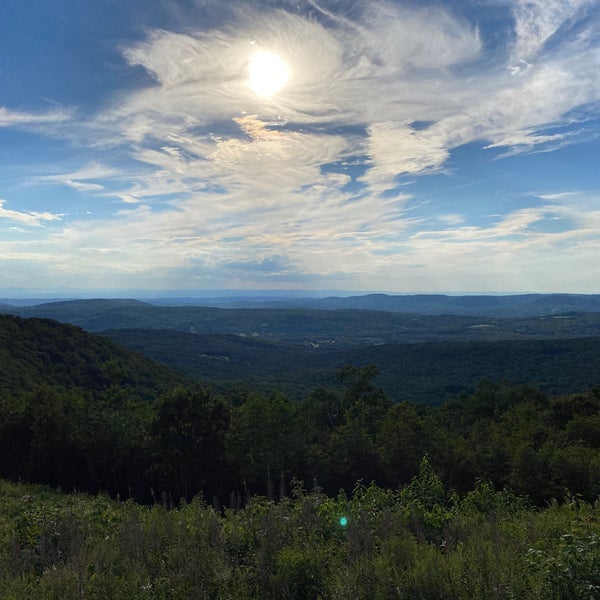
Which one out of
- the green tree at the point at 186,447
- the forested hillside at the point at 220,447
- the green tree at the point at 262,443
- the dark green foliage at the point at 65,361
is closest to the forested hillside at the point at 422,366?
the dark green foliage at the point at 65,361

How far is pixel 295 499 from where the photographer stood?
13.2 meters

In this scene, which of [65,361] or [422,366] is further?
[422,366]

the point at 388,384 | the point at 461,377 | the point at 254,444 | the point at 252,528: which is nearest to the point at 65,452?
the point at 254,444

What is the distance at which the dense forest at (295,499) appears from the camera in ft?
21.3

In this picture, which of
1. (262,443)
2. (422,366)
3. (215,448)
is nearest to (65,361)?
(215,448)

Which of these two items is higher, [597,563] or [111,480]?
[597,563]

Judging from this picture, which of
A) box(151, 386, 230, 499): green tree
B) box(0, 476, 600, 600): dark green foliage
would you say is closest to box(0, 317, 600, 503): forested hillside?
box(151, 386, 230, 499): green tree

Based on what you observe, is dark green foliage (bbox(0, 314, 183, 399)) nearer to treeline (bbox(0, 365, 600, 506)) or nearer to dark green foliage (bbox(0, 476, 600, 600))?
treeline (bbox(0, 365, 600, 506))

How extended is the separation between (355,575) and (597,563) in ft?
10.5

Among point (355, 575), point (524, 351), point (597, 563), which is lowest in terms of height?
point (524, 351)

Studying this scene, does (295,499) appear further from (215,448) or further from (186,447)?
(186,447)

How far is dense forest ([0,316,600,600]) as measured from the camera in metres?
6.49

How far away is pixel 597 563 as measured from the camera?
5.46 metres

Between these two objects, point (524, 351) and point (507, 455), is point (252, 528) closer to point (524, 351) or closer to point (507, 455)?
point (507, 455)
